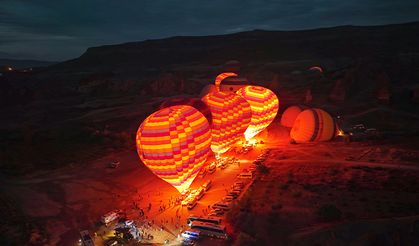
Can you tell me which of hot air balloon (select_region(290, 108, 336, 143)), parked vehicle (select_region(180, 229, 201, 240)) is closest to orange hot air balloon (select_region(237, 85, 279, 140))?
hot air balloon (select_region(290, 108, 336, 143))

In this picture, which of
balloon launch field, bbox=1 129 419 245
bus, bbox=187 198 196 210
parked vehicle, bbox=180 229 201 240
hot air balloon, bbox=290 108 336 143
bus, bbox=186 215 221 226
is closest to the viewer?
parked vehicle, bbox=180 229 201 240

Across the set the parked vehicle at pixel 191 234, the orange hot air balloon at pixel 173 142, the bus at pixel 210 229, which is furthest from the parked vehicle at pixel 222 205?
the parked vehicle at pixel 191 234

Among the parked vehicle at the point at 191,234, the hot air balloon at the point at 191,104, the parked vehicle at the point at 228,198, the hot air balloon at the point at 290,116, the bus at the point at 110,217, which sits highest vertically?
the hot air balloon at the point at 191,104

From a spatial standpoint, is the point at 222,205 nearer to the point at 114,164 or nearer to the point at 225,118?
the point at 225,118

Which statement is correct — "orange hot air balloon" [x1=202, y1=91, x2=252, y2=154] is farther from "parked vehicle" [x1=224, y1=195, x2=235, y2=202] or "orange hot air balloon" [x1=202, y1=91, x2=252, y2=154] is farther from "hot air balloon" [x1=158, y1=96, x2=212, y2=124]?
"parked vehicle" [x1=224, y1=195, x2=235, y2=202]

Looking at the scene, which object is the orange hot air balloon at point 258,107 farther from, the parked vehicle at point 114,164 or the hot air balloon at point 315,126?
the parked vehicle at point 114,164

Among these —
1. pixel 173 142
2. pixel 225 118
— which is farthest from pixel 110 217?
pixel 225 118
